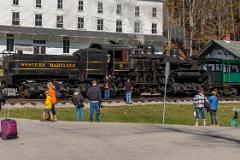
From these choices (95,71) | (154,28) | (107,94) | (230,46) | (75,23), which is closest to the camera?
(107,94)

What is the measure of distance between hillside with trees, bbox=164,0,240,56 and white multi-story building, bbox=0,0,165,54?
31.4ft

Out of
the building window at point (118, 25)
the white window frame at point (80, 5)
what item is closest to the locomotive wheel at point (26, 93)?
the white window frame at point (80, 5)

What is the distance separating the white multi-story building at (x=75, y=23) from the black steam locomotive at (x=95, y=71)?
23370 millimetres

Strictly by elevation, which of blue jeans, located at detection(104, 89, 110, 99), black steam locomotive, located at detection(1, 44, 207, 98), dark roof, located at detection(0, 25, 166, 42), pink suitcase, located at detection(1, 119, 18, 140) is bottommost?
pink suitcase, located at detection(1, 119, 18, 140)

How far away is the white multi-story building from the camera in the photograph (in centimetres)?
5516

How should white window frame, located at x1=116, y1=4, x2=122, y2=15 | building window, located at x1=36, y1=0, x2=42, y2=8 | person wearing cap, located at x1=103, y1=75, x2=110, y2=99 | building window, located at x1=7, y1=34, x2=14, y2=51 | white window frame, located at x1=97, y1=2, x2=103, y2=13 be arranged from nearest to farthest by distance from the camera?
1. person wearing cap, located at x1=103, y1=75, x2=110, y2=99
2. building window, located at x1=7, y1=34, x2=14, y2=51
3. building window, located at x1=36, y1=0, x2=42, y2=8
4. white window frame, located at x1=97, y1=2, x2=103, y2=13
5. white window frame, located at x1=116, y1=4, x2=122, y2=15

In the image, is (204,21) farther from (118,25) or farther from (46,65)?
(46,65)

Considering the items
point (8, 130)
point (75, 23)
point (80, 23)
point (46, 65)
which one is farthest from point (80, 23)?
point (8, 130)

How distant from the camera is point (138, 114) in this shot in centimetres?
2464

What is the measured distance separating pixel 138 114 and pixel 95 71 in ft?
22.4

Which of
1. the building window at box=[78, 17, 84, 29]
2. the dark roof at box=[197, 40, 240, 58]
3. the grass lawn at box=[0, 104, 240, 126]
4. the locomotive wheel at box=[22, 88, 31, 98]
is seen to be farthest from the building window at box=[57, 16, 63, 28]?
the grass lawn at box=[0, 104, 240, 126]

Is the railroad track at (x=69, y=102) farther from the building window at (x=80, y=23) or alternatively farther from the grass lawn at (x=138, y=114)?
the building window at (x=80, y=23)

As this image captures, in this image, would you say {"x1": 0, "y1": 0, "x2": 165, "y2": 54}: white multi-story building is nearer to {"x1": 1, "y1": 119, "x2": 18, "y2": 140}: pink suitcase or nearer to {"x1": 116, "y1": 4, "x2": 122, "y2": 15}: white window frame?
{"x1": 116, "y1": 4, "x2": 122, "y2": 15}: white window frame

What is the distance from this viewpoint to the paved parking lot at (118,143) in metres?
10.9
